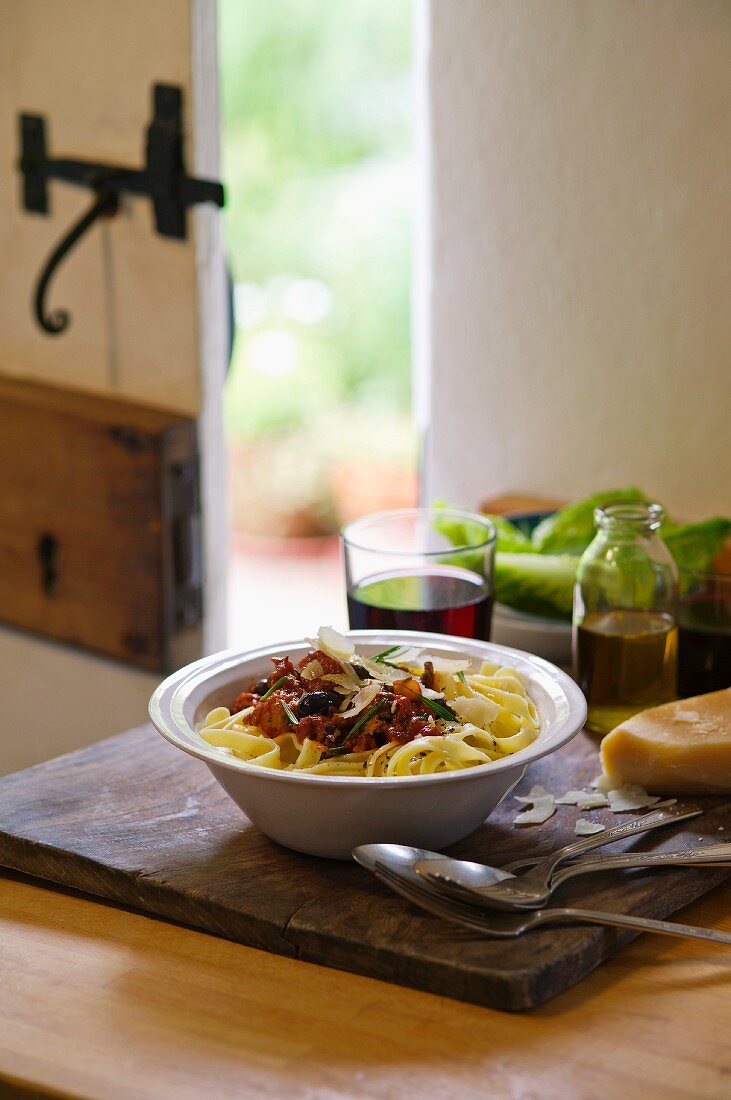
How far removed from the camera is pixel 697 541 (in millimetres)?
1335

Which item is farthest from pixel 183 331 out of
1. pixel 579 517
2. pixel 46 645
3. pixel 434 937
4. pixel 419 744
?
pixel 434 937

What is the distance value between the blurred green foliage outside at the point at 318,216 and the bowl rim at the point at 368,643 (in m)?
3.82

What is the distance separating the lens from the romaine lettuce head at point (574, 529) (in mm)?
1378

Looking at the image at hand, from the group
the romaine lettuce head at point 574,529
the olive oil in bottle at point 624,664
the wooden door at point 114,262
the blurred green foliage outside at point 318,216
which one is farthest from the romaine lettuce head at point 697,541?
the blurred green foliage outside at point 318,216

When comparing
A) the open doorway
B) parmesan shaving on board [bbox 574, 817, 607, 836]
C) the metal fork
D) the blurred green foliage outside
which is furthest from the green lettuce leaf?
the blurred green foliage outside

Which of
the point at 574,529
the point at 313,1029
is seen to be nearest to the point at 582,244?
the point at 574,529

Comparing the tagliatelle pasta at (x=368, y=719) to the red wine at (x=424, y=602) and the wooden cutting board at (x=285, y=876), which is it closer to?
the wooden cutting board at (x=285, y=876)

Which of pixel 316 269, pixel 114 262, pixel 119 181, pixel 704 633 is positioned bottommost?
pixel 316 269

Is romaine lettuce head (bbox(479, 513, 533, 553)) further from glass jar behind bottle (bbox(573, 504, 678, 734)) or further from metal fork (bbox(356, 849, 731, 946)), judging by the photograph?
metal fork (bbox(356, 849, 731, 946))

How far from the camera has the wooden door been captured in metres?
1.70

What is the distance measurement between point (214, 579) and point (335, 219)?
331 cm

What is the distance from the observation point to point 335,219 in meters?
4.96

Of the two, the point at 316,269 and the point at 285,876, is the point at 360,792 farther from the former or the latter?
the point at 316,269

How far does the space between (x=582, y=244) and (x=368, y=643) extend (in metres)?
0.81
